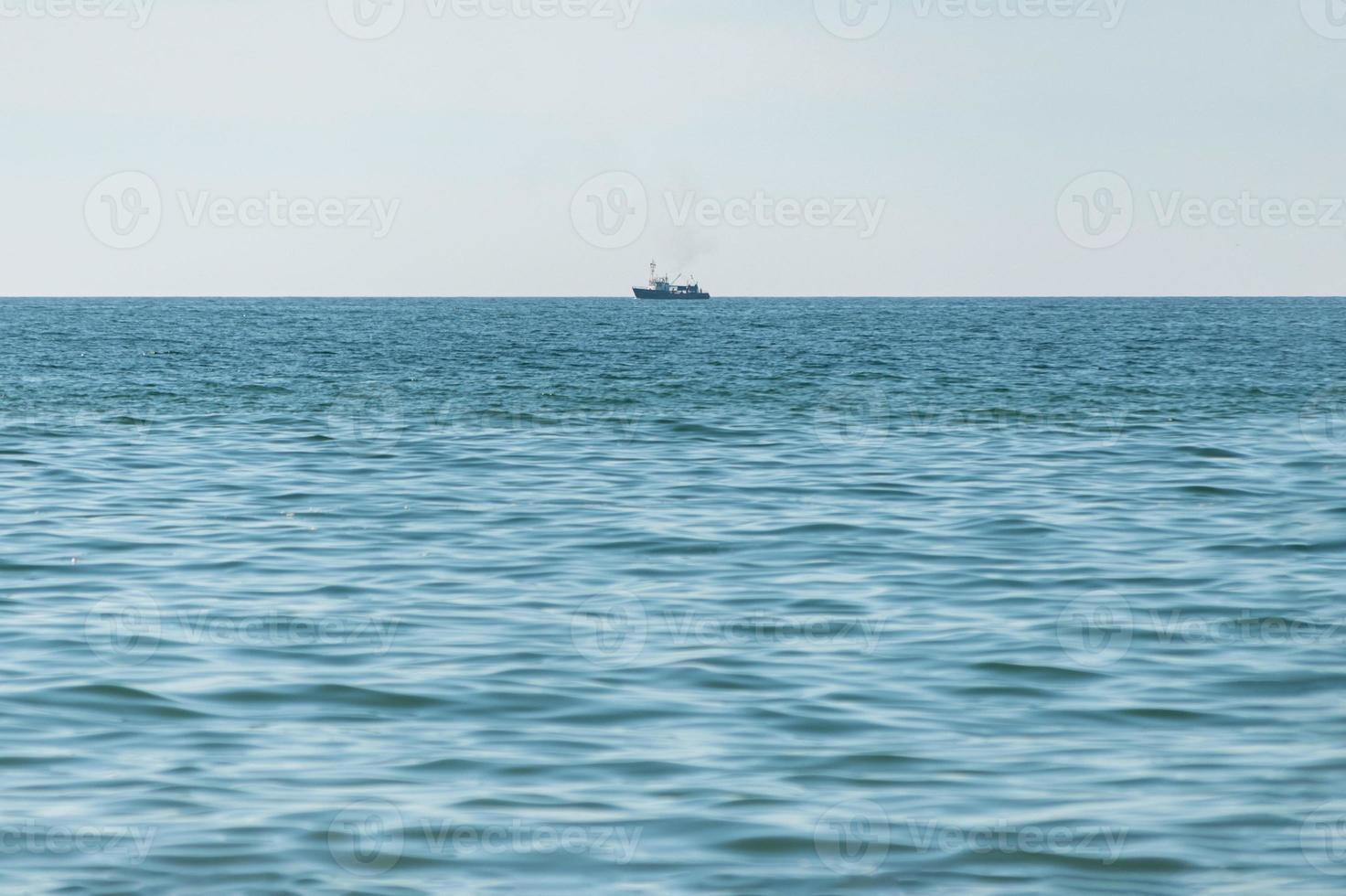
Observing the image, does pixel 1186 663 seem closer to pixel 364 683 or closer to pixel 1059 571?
pixel 1059 571

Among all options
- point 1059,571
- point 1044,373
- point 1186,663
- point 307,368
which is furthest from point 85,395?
point 1186,663

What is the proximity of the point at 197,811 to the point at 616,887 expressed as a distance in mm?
2384

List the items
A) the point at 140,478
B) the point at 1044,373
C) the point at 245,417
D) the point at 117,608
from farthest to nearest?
the point at 1044,373 < the point at 245,417 < the point at 140,478 < the point at 117,608

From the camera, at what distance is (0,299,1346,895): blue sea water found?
823cm

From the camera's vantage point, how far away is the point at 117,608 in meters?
13.6

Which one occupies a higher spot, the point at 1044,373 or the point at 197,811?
the point at 1044,373

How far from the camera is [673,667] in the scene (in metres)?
11.7

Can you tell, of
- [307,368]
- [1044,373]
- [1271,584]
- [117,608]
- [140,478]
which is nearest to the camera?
[117,608]

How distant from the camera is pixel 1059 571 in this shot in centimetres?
1562

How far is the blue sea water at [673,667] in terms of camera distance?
8227 mm

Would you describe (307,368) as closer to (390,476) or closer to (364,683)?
(390,476)

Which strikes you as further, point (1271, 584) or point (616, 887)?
point (1271, 584)

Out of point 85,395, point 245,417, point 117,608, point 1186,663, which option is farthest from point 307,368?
point 1186,663

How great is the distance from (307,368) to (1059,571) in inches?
1841
